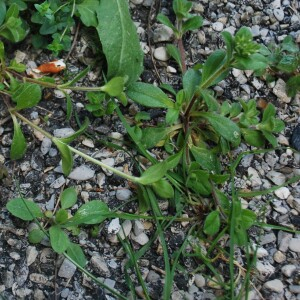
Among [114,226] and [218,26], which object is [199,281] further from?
[218,26]

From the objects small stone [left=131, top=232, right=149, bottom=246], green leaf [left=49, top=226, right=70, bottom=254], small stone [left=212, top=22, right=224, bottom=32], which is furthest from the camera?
small stone [left=212, top=22, right=224, bottom=32]

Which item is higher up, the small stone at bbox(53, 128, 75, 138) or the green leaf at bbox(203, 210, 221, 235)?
the small stone at bbox(53, 128, 75, 138)

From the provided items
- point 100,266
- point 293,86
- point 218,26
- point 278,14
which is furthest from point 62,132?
point 278,14

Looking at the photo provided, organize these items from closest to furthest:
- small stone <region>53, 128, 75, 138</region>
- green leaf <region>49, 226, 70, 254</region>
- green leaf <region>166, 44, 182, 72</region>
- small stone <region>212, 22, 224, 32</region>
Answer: green leaf <region>49, 226, 70, 254</region> < small stone <region>53, 128, 75, 138</region> < green leaf <region>166, 44, 182, 72</region> < small stone <region>212, 22, 224, 32</region>

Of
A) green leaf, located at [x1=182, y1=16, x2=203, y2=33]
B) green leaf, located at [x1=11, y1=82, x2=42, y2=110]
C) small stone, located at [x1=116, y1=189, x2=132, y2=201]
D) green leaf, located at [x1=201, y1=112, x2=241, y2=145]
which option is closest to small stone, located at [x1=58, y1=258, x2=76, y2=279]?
small stone, located at [x1=116, y1=189, x2=132, y2=201]

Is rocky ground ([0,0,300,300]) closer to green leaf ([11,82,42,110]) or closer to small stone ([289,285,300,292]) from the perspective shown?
small stone ([289,285,300,292])

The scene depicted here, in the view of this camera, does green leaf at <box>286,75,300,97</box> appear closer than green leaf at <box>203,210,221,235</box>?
No

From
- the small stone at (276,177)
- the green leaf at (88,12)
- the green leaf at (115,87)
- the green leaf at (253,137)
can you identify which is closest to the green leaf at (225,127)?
the green leaf at (253,137)

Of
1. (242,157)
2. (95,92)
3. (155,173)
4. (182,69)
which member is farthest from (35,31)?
(242,157)
